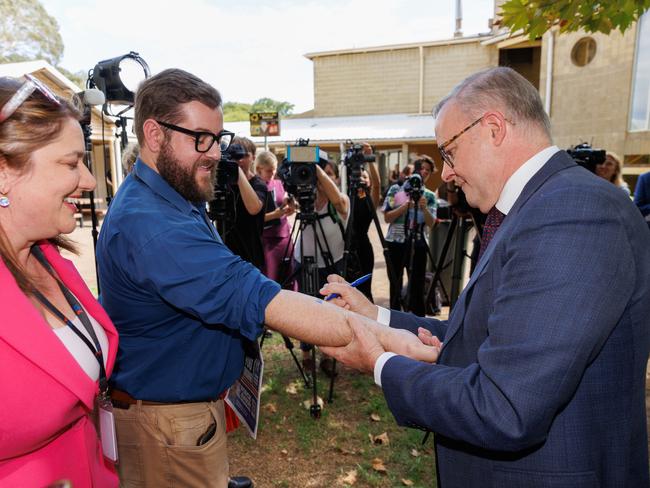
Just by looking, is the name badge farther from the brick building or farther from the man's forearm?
the brick building

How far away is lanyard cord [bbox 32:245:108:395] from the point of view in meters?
1.43

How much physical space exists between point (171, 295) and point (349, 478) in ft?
7.80

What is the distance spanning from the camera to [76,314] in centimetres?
154

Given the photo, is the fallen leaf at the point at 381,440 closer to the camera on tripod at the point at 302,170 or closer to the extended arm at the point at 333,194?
the camera on tripod at the point at 302,170

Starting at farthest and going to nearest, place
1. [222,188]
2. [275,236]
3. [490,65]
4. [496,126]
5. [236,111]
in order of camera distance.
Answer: [236,111], [490,65], [275,236], [222,188], [496,126]

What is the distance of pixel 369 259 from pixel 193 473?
3.88m

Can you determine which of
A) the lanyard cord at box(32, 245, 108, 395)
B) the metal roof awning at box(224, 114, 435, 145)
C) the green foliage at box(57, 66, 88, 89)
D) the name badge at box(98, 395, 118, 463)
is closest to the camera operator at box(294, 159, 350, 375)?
the name badge at box(98, 395, 118, 463)

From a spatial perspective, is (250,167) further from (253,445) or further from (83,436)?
(83,436)

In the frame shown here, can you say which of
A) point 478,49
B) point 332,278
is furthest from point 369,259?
point 478,49

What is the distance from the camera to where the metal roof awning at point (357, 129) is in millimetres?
18984

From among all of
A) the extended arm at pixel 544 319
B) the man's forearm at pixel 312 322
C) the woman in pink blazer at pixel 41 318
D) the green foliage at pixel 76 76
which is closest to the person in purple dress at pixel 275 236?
the man's forearm at pixel 312 322

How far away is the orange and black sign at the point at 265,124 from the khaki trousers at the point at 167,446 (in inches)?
347

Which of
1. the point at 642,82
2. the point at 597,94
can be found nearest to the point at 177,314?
the point at 642,82

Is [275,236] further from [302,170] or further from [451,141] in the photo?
[451,141]
